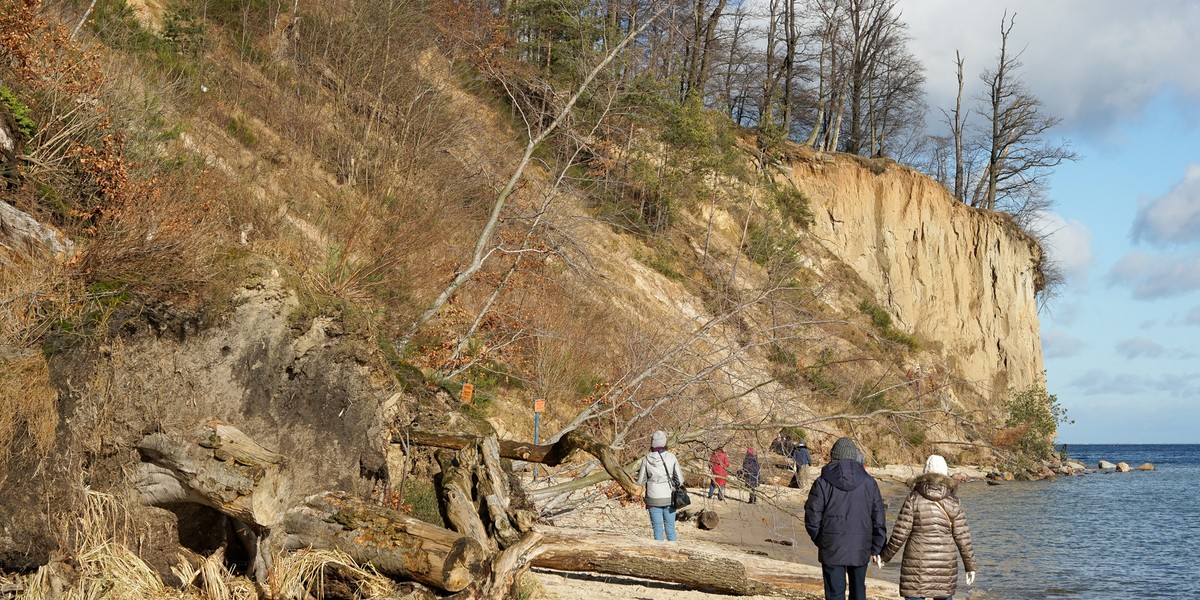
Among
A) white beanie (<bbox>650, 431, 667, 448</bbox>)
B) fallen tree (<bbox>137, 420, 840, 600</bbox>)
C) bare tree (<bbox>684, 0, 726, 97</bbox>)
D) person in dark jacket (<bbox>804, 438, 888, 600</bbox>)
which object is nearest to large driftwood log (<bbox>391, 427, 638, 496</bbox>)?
fallen tree (<bbox>137, 420, 840, 600</bbox>)

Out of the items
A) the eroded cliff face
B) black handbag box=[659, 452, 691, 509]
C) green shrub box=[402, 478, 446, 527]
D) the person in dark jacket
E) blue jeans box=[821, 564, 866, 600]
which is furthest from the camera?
the eroded cliff face

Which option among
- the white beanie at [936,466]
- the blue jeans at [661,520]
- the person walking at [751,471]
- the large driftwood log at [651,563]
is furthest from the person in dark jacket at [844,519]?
the person walking at [751,471]

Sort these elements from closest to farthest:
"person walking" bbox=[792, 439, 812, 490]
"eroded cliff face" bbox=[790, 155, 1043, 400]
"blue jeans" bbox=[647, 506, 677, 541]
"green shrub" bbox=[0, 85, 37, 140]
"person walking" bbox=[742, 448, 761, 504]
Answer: "green shrub" bbox=[0, 85, 37, 140], "blue jeans" bbox=[647, 506, 677, 541], "person walking" bbox=[742, 448, 761, 504], "person walking" bbox=[792, 439, 812, 490], "eroded cliff face" bbox=[790, 155, 1043, 400]

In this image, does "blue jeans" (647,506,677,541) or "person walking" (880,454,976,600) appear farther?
"blue jeans" (647,506,677,541)

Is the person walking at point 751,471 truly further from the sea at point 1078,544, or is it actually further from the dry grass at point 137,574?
the dry grass at point 137,574

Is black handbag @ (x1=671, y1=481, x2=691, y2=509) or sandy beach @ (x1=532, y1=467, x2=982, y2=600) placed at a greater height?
black handbag @ (x1=671, y1=481, x2=691, y2=509)

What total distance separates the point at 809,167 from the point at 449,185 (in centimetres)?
2314

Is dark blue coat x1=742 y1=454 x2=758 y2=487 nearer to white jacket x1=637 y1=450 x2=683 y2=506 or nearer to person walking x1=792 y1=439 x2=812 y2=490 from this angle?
white jacket x1=637 y1=450 x2=683 y2=506

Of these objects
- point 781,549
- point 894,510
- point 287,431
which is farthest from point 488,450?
point 894,510

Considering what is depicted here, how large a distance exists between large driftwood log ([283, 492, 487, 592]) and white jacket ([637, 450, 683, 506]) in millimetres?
3485

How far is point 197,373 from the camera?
7281 mm

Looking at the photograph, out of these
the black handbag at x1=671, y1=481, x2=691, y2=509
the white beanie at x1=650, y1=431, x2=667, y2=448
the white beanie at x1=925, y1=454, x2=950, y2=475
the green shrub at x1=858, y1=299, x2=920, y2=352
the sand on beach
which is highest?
the green shrub at x1=858, y1=299, x2=920, y2=352

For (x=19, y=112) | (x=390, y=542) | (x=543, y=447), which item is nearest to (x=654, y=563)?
(x=543, y=447)

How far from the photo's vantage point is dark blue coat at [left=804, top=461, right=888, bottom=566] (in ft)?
22.5
